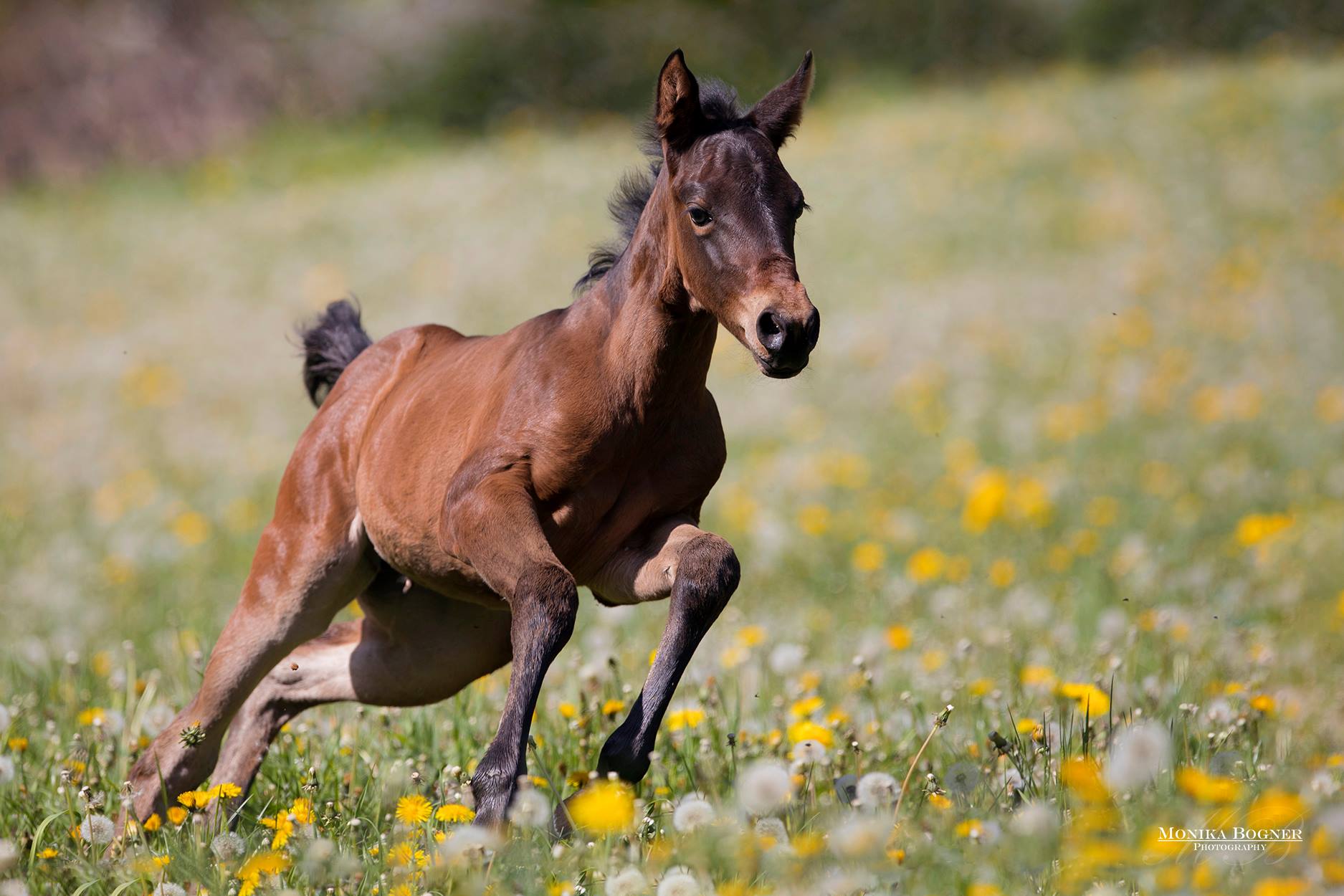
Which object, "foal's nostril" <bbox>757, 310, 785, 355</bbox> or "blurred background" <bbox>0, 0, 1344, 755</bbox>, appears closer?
"foal's nostril" <bbox>757, 310, 785, 355</bbox>

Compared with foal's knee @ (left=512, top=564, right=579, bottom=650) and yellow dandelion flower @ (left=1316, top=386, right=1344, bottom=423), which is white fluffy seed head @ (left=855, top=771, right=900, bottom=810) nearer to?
foal's knee @ (left=512, top=564, right=579, bottom=650)

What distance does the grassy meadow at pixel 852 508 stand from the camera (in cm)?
314

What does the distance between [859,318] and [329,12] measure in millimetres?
13857

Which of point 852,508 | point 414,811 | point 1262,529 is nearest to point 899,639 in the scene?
point 1262,529

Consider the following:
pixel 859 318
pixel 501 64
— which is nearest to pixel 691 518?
pixel 859 318

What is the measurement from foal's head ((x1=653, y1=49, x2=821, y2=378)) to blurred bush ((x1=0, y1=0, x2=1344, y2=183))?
18015 mm

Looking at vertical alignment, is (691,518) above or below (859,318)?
below

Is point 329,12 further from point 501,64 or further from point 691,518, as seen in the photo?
point 691,518

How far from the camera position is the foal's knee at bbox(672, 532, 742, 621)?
134 inches

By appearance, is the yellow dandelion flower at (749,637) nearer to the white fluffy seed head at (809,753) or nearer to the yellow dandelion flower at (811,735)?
the yellow dandelion flower at (811,735)

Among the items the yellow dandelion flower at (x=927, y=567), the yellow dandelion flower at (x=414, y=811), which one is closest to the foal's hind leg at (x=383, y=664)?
the yellow dandelion flower at (x=414, y=811)

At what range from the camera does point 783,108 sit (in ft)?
12.4

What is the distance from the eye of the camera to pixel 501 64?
2302cm

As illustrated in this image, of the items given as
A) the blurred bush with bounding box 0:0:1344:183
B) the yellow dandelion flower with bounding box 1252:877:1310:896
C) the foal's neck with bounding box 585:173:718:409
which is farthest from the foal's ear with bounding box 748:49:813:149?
the blurred bush with bounding box 0:0:1344:183
